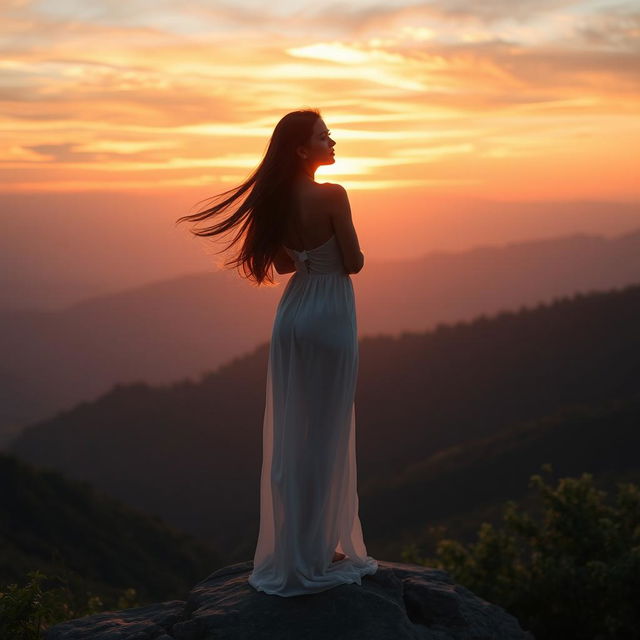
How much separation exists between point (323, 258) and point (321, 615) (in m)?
2.89

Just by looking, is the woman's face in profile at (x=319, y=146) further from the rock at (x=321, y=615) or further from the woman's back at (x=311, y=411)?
the rock at (x=321, y=615)

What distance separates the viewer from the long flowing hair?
6.86 m

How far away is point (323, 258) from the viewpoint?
7.05 meters

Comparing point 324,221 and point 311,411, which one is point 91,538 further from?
point 324,221

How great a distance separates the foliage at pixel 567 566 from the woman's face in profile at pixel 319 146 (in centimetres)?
646

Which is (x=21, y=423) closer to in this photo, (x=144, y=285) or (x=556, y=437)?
(x=144, y=285)

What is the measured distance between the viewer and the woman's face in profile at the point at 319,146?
22.5 ft

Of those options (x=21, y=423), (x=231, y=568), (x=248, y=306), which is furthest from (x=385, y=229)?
(x=231, y=568)

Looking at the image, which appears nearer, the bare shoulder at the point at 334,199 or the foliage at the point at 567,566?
the bare shoulder at the point at 334,199

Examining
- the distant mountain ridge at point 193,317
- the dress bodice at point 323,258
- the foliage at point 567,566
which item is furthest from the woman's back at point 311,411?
the distant mountain ridge at point 193,317

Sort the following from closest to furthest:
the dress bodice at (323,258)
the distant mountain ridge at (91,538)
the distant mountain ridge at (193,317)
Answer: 1. the dress bodice at (323,258)
2. the distant mountain ridge at (91,538)
3. the distant mountain ridge at (193,317)

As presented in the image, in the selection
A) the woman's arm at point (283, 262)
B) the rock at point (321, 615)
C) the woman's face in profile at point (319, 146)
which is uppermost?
the woman's face in profile at point (319, 146)

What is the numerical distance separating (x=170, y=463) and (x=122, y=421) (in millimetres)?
9331

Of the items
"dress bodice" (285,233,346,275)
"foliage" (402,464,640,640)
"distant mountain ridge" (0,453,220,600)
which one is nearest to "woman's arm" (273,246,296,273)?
"dress bodice" (285,233,346,275)
